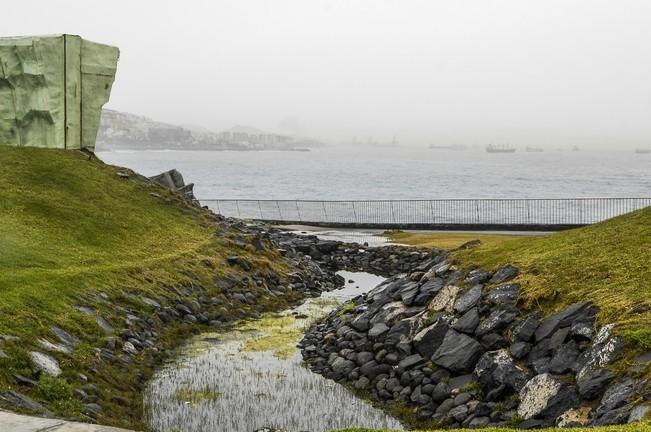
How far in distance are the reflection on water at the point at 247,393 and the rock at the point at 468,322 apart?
9.18ft

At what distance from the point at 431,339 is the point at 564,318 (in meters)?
3.51

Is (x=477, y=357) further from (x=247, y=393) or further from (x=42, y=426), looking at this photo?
(x=42, y=426)

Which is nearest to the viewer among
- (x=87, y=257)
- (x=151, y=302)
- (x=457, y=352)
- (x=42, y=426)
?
(x=42, y=426)

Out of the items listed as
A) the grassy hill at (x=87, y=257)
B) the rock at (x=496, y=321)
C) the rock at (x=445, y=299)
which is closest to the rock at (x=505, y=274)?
the rock at (x=445, y=299)

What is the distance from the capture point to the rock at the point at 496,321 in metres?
15.1

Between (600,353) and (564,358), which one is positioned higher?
(600,353)

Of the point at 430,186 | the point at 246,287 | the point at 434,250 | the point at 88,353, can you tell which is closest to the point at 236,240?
the point at 246,287

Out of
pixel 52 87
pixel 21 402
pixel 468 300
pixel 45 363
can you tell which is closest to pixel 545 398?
pixel 468 300

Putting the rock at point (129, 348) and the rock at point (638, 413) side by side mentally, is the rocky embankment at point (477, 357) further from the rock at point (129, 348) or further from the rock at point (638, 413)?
the rock at point (129, 348)

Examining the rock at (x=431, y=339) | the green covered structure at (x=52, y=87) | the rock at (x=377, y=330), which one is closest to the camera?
the rock at (x=431, y=339)

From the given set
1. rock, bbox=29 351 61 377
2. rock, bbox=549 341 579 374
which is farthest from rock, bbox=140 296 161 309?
rock, bbox=549 341 579 374

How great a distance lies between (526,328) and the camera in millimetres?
14328

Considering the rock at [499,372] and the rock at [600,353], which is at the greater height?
the rock at [600,353]

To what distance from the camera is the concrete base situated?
7.93 m
